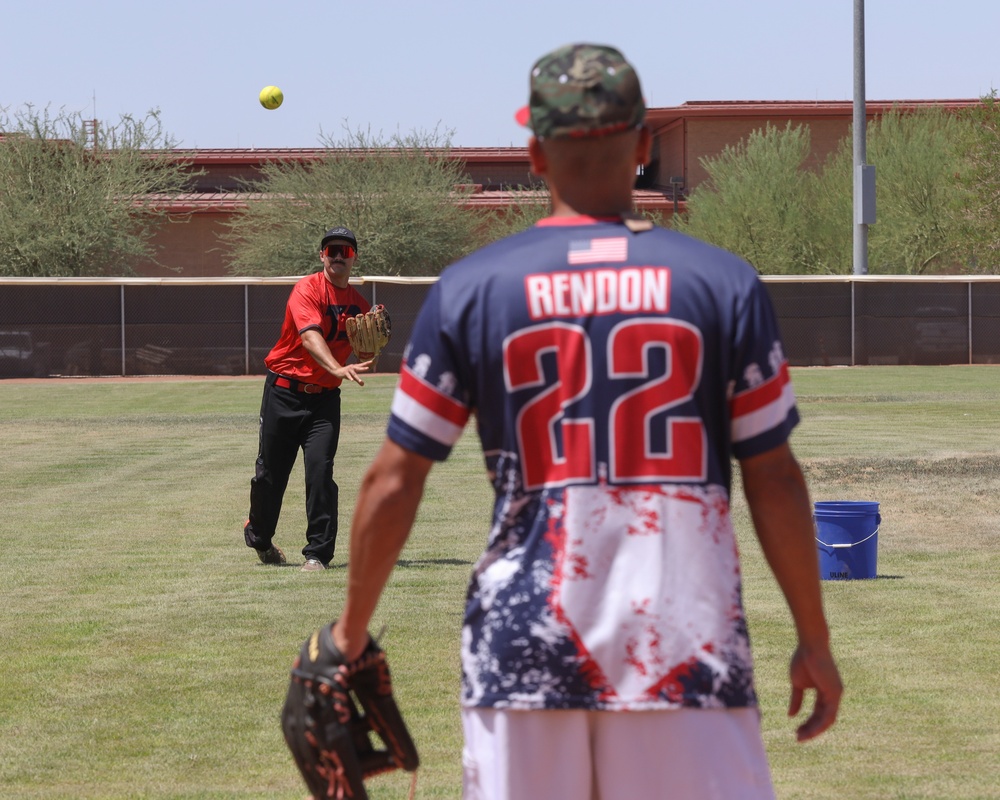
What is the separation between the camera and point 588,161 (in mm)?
2740

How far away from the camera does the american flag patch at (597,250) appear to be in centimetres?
266

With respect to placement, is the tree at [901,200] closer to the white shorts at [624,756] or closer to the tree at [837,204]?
the tree at [837,204]

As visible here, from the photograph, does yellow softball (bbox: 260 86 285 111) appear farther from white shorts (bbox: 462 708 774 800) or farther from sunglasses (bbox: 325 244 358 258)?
white shorts (bbox: 462 708 774 800)

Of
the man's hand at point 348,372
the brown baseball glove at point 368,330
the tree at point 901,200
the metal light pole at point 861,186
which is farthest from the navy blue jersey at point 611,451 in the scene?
the tree at point 901,200

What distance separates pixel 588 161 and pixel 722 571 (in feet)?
2.56

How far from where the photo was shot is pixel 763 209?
52219mm

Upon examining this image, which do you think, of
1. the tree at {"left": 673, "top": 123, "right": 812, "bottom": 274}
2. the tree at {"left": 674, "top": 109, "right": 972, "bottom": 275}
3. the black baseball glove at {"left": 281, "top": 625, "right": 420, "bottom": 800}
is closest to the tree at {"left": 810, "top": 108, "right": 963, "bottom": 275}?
the tree at {"left": 674, "top": 109, "right": 972, "bottom": 275}

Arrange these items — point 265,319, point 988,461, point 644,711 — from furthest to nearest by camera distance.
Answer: point 265,319, point 988,461, point 644,711

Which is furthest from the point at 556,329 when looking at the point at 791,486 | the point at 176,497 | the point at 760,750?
the point at 176,497

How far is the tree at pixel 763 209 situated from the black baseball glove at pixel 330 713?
48755mm

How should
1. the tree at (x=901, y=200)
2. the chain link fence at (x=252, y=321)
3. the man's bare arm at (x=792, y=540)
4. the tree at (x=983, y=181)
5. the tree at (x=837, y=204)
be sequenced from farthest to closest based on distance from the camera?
1. the tree at (x=837, y=204)
2. the tree at (x=901, y=200)
3. the tree at (x=983, y=181)
4. the chain link fence at (x=252, y=321)
5. the man's bare arm at (x=792, y=540)

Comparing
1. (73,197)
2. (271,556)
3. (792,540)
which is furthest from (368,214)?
(792,540)

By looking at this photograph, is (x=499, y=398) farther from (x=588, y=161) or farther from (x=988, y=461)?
(x=988, y=461)

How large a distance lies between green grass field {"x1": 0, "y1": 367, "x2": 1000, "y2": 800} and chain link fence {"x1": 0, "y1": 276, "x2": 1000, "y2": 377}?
19.3 m
